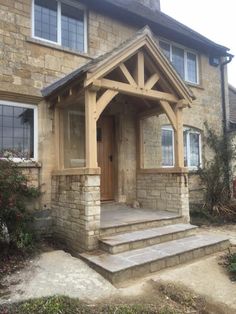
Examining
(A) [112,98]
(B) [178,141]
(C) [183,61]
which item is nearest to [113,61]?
(A) [112,98]

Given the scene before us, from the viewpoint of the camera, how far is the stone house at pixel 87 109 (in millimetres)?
5922

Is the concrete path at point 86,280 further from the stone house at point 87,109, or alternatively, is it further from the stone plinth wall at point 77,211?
the stone house at point 87,109

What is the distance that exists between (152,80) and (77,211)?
Result: 3458mm

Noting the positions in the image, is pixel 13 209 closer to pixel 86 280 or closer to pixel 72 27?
pixel 86 280

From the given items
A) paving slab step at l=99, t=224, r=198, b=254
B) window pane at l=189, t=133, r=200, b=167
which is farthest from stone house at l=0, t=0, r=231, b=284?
window pane at l=189, t=133, r=200, b=167

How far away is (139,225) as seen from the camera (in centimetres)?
632

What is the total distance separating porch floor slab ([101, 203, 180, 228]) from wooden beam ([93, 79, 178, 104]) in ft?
9.09

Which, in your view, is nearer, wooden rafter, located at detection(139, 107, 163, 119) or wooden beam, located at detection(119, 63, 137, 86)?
wooden beam, located at detection(119, 63, 137, 86)

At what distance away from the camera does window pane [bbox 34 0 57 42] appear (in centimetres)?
730

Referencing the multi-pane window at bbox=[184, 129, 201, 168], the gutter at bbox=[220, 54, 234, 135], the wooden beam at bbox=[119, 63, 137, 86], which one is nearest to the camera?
the wooden beam at bbox=[119, 63, 137, 86]

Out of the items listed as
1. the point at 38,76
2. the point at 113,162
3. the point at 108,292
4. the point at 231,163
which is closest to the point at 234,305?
the point at 108,292

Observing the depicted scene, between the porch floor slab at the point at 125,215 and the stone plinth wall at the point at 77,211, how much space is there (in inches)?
15.7

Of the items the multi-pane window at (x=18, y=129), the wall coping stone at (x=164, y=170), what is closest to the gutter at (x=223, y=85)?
A: the wall coping stone at (x=164, y=170)

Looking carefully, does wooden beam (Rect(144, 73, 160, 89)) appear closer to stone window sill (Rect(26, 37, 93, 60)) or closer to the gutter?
stone window sill (Rect(26, 37, 93, 60))
